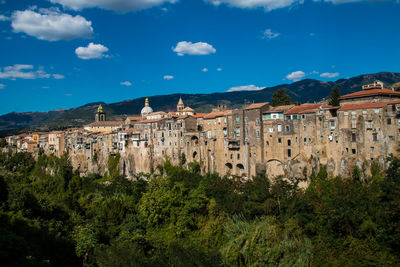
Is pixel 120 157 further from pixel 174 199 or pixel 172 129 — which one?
pixel 174 199

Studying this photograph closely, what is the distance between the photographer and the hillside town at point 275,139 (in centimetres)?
3991

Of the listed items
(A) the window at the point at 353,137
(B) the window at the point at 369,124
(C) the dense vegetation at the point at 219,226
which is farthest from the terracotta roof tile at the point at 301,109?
(C) the dense vegetation at the point at 219,226

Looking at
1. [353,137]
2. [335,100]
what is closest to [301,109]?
[353,137]

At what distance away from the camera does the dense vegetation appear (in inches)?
1115

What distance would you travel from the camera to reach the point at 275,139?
161ft

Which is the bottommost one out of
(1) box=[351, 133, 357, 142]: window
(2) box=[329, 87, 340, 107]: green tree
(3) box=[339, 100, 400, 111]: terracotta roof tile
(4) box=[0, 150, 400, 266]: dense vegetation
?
(4) box=[0, 150, 400, 266]: dense vegetation

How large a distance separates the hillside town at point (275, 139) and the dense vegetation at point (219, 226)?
2640 millimetres

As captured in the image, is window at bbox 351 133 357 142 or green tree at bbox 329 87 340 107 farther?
green tree at bbox 329 87 340 107

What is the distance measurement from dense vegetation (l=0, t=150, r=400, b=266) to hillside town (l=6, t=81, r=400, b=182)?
2640mm

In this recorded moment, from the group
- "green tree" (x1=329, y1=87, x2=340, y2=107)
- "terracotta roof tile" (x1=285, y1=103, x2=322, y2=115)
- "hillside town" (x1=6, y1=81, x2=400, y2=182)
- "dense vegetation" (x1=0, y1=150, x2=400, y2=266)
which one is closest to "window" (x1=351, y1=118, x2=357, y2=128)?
"hillside town" (x1=6, y1=81, x2=400, y2=182)

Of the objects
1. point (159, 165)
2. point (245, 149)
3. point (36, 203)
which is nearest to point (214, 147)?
point (245, 149)

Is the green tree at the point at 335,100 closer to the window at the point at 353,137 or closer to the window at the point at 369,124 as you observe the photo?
the window at the point at 353,137

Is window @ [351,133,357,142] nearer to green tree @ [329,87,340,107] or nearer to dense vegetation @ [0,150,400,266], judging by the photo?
dense vegetation @ [0,150,400,266]

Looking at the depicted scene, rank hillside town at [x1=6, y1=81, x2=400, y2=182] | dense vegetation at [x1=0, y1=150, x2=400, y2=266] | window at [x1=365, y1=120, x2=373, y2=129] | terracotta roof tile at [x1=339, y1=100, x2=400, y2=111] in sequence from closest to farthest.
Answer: dense vegetation at [x1=0, y1=150, x2=400, y2=266], terracotta roof tile at [x1=339, y1=100, x2=400, y2=111], window at [x1=365, y1=120, x2=373, y2=129], hillside town at [x1=6, y1=81, x2=400, y2=182]
